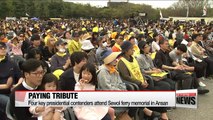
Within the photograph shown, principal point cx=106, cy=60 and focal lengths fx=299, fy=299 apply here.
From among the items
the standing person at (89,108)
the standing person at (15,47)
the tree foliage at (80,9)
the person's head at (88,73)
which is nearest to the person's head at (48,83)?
the standing person at (89,108)

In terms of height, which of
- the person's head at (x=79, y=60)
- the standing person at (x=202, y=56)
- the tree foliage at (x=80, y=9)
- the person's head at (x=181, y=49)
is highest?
the tree foliage at (x=80, y=9)

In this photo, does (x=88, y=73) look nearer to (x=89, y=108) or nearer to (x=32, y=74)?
(x=89, y=108)

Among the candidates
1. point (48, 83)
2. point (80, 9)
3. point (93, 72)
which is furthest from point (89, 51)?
point (80, 9)

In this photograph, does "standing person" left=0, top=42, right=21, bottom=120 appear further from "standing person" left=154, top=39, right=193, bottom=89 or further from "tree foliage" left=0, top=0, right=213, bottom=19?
"tree foliage" left=0, top=0, right=213, bottom=19

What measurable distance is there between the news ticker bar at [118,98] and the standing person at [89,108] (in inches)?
45.3

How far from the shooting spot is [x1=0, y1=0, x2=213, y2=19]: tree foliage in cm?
6328

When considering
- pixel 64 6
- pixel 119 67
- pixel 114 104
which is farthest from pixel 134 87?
pixel 64 6

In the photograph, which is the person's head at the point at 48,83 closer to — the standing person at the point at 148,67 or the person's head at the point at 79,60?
the person's head at the point at 79,60

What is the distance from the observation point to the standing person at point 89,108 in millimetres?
3752

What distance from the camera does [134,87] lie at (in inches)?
204

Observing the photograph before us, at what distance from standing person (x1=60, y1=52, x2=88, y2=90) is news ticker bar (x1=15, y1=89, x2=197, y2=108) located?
1.61 meters

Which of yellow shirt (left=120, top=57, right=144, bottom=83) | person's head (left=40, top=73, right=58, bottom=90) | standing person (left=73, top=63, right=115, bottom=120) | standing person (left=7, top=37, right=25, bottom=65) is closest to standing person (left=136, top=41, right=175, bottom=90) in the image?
yellow shirt (left=120, top=57, right=144, bottom=83)

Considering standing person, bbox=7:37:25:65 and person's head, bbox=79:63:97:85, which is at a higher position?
person's head, bbox=79:63:97:85

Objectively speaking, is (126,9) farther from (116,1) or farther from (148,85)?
(148,85)
